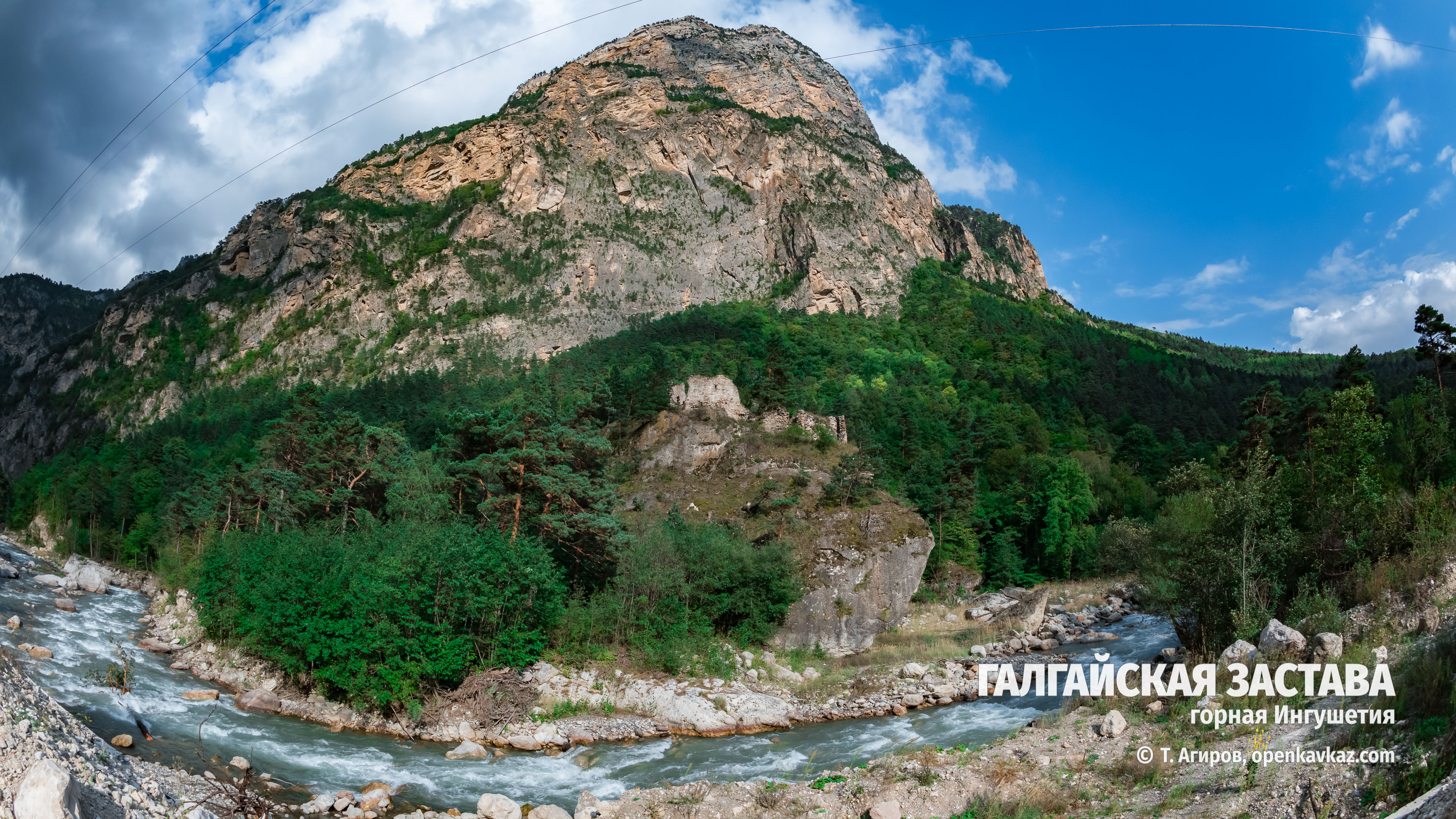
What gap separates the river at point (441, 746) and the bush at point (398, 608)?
2.21m

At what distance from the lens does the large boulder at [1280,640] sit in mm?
16172

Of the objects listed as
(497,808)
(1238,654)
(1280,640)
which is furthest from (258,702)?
(1280,640)

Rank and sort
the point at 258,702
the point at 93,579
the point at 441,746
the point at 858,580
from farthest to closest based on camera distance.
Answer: the point at 93,579 < the point at 858,580 < the point at 258,702 < the point at 441,746

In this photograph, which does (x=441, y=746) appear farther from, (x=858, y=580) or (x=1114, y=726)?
(x=858, y=580)

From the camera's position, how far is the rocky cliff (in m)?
106

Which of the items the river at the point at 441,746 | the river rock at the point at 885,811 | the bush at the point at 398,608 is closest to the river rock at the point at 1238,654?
the river at the point at 441,746

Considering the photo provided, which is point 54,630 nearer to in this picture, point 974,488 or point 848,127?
point 974,488

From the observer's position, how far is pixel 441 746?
2108cm

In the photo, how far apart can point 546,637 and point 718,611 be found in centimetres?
798

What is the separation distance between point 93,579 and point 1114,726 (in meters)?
52.8

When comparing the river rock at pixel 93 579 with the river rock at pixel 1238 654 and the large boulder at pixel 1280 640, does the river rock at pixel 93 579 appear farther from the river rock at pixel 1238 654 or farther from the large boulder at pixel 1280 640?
the large boulder at pixel 1280 640

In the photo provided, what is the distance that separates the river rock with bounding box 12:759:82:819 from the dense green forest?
668 inches

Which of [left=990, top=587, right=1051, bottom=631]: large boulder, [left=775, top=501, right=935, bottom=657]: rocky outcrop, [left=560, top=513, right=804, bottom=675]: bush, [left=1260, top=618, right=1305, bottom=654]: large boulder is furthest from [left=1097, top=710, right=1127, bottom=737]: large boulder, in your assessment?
[left=990, top=587, right=1051, bottom=631]: large boulder

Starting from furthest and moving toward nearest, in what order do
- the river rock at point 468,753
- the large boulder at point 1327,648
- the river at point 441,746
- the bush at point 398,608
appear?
the bush at point 398,608
the river rock at point 468,753
the river at point 441,746
the large boulder at point 1327,648
